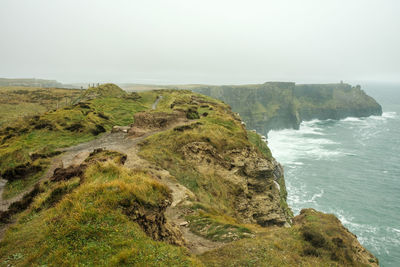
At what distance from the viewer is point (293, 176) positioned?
70.1 meters

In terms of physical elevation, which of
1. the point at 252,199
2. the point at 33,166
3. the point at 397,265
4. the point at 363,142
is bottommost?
the point at 397,265

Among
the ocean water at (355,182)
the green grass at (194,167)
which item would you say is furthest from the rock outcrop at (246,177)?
the ocean water at (355,182)

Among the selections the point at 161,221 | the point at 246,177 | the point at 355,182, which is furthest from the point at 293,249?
the point at 355,182

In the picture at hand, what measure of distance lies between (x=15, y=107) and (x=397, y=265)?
4037 inches

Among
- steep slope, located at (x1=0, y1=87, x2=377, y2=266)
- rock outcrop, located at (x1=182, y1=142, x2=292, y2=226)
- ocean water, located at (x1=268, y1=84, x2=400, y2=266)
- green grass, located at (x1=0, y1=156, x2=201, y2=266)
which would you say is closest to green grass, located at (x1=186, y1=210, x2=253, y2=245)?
steep slope, located at (x1=0, y1=87, x2=377, y2=266)

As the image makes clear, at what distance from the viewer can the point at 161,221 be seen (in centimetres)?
980

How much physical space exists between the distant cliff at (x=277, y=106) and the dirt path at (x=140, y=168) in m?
134

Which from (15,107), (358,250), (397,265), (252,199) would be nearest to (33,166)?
(252,199)

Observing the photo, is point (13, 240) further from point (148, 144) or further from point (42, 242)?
point (148, 144)

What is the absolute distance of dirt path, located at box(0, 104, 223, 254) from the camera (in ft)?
39.0

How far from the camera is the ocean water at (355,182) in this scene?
141 feet

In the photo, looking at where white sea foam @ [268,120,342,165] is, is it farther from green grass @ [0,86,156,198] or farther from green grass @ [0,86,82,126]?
green grass @ [0,86,82,126]

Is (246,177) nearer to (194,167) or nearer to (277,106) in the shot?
(194,167)

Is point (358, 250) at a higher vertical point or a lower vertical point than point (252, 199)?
higher
